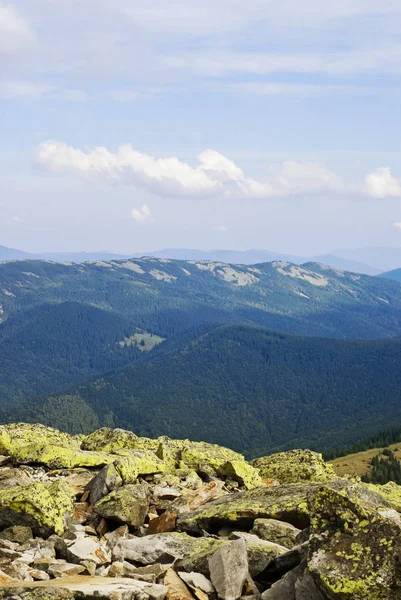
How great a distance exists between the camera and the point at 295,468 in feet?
114

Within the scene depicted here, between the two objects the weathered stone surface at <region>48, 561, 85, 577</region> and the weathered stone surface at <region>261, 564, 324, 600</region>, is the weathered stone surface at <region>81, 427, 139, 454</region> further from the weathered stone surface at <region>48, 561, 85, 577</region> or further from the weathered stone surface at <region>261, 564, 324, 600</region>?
the weathered stone surface at <region>261, 564, 324, 600</region>

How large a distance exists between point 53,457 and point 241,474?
34.6 feet

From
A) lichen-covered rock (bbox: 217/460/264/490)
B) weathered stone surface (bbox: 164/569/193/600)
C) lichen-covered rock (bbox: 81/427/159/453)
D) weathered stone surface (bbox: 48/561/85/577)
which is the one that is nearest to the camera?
weathered stone surface (bbox: 164/569/193/600)

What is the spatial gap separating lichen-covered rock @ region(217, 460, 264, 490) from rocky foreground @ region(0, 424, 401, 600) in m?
0.07

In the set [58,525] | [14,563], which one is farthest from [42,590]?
[58,525]

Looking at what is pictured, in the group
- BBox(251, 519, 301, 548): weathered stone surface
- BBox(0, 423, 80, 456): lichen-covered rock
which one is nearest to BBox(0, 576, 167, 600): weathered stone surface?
BBox(251, 519, 301, 548): weathered stone surface

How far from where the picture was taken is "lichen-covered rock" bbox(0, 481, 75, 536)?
21.0 meters

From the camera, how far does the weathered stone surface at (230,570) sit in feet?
53.0


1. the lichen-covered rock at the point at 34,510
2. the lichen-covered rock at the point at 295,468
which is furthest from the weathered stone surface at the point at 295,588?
the lichen-covered rock at the point at 295,468

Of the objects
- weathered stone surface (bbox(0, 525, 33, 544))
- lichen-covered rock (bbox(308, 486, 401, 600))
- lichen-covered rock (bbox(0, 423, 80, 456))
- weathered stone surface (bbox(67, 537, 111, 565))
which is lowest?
lichen-covered rock (bbox(0, 423, 80, 456))

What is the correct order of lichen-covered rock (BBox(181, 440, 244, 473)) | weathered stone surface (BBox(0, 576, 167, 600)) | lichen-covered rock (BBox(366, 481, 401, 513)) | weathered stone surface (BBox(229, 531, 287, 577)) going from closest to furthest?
weathered stone surface (BBox(0, 576, 167, 600)) → weathered stone surface (BBox(229, 531, 287, 577)) → lichen-covered rock (BBox(366, 481, 401, 513)) → lichen-covered rock (BBox(181, 440, 244, 473))

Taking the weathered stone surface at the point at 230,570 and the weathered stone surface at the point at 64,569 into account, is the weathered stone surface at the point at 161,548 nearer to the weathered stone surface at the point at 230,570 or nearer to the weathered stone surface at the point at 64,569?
the weathered stone surface at the point at 230,570

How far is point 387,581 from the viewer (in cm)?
1484

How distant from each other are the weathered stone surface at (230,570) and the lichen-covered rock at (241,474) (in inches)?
576
